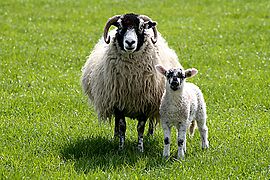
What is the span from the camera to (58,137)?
25.5ft

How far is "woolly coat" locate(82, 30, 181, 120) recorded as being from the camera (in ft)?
24.3

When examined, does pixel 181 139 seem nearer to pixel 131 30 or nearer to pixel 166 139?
pixel 166 139

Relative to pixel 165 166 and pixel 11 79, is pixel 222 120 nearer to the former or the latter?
pixel 165 166

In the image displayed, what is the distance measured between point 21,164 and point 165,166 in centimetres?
166

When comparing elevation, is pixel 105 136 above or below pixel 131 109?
below

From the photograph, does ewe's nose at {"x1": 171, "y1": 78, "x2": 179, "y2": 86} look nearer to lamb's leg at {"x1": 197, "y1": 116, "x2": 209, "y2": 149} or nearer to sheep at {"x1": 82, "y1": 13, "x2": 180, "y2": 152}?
sheep at {"x1": 82, "y1": 13, "x2": 180, "y2": 152}

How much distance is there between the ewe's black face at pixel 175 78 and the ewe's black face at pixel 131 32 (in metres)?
0.60

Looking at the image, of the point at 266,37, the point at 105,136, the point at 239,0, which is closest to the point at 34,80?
the point at 105,136

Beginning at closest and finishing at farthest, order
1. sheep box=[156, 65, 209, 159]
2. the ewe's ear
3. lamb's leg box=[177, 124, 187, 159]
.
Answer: sheep box=[156, 65, 209, 159] → lamb's leg box=[177, 124, 187, 159] → the ewe's ear

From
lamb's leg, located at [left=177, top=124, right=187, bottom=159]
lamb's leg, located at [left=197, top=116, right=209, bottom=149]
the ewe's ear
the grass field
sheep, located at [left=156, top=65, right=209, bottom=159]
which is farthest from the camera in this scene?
lamb's leg, located at [left=197, top=116, right=209, bottom=149]

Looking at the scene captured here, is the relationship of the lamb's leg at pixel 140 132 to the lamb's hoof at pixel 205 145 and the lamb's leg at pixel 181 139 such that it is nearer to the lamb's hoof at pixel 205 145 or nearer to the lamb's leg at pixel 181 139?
the lamb's leg at pixel 181 139

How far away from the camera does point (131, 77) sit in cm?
741

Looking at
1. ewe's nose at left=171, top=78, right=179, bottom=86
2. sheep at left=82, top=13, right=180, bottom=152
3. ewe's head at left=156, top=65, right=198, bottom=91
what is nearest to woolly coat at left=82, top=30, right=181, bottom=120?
sheep at left=82, top=13, right=180, bottom=152

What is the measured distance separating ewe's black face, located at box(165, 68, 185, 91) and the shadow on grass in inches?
36.8
